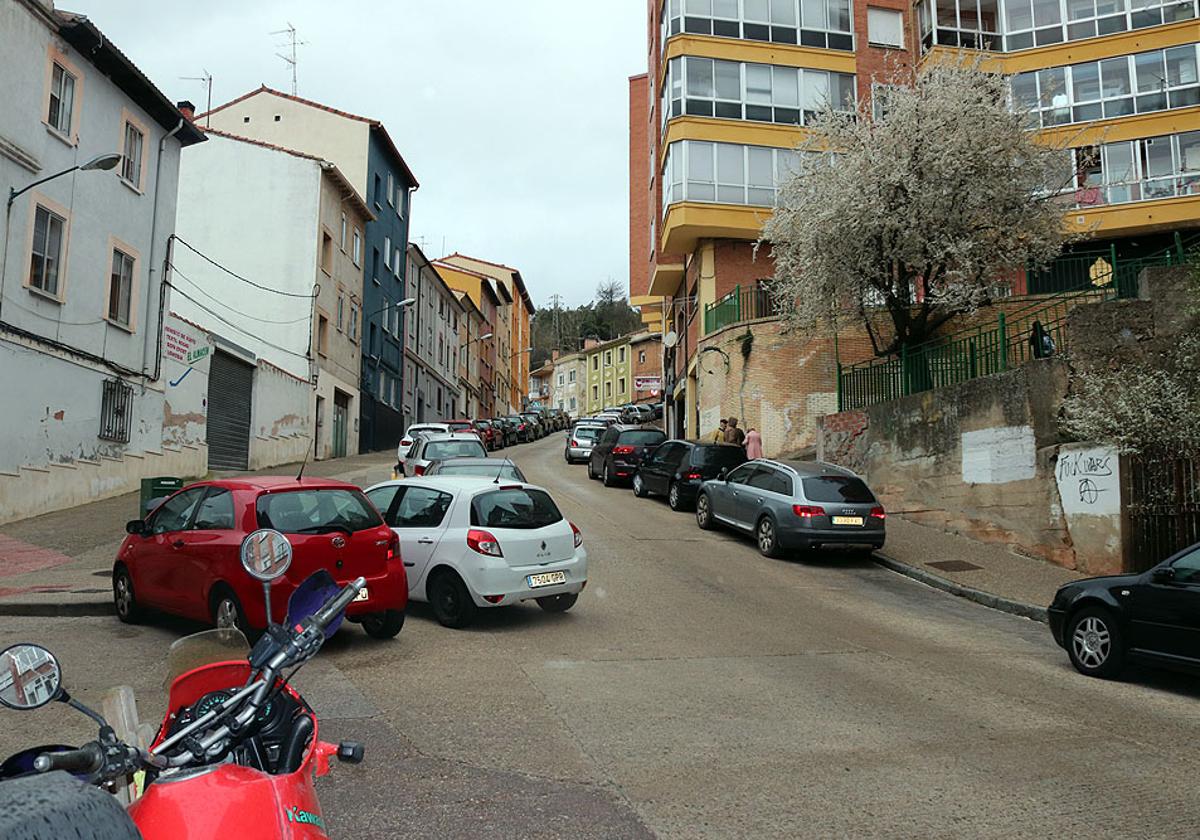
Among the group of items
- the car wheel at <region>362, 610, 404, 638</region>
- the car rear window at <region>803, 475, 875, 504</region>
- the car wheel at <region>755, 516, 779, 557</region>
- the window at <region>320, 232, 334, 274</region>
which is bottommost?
the car wheel at <region>362, 610, 404, 638</region>

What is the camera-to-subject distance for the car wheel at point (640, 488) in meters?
22.5

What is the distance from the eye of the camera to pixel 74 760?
1.83m

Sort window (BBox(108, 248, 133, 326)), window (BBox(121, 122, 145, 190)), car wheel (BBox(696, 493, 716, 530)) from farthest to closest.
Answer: window (BBox(121, 122, 145, 190)) → window (BBox(108, 248, 133, 326)) → car wheel (BBox(696, 493, 716, 530))

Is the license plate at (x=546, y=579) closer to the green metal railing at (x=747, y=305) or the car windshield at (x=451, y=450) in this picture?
the car windshield at (x=451, y=450)

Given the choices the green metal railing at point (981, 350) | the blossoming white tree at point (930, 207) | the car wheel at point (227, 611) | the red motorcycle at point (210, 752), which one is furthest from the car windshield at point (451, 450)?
the red motorcycle at point (210, 752)

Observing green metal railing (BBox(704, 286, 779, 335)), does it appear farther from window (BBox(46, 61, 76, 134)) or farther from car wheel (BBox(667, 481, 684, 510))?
window (BBox(46, 61, 76, 134))

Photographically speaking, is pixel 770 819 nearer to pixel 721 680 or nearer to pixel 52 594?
pixel 721 680

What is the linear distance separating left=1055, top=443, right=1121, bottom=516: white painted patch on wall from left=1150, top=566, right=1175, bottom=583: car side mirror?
221 inches

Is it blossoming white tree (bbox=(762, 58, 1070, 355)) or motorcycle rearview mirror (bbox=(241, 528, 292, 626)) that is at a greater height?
blossoming white tree (bbox=(762, 58, 1070, 355))

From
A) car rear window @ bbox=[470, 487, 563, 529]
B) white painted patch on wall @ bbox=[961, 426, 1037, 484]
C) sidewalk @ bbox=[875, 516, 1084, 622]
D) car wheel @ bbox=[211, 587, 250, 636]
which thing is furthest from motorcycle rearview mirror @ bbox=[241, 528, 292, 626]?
white painted patch on wall @ bbox=[961, 426, 1037, 484]

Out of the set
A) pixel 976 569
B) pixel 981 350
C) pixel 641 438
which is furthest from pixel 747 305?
pixel 976 569

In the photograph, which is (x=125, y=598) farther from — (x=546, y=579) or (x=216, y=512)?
(x=546, y=579)

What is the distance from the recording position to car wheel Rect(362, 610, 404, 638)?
840 centimetres

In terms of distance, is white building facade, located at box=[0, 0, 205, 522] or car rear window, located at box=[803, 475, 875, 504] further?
white building facade, located at box=[0, 0, 205, 522]
